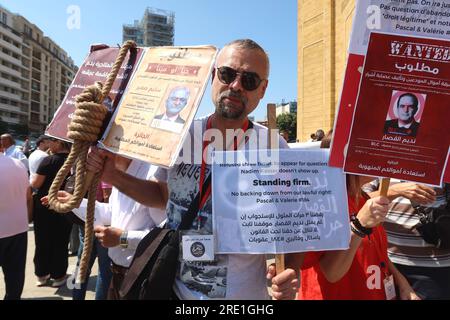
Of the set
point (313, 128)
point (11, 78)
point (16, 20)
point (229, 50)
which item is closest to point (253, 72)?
point (229, 50)

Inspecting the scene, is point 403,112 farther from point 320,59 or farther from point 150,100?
point 320,59

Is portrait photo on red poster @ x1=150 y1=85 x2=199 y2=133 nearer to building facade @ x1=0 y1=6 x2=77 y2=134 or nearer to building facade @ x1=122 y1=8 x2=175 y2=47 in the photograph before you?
building facade @ x1=0 y1=6 x2=77 y2=134

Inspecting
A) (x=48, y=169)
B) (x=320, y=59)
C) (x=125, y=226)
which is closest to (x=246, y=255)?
(x=125, y=226)

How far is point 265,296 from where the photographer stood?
1.64m

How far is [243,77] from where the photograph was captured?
1.65 metres

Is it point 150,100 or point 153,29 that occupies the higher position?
point 153,29

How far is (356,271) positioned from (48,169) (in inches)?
164

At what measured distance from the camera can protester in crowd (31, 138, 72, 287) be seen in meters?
4.67

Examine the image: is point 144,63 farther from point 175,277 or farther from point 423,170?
point 423,170

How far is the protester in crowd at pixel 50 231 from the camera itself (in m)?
4.67

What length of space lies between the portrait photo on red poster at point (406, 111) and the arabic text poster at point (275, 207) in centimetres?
36

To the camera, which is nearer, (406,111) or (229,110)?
(406,111)

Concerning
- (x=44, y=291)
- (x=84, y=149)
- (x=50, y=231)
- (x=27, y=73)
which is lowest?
(x=44, y=291)

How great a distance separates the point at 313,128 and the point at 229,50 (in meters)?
24.1
